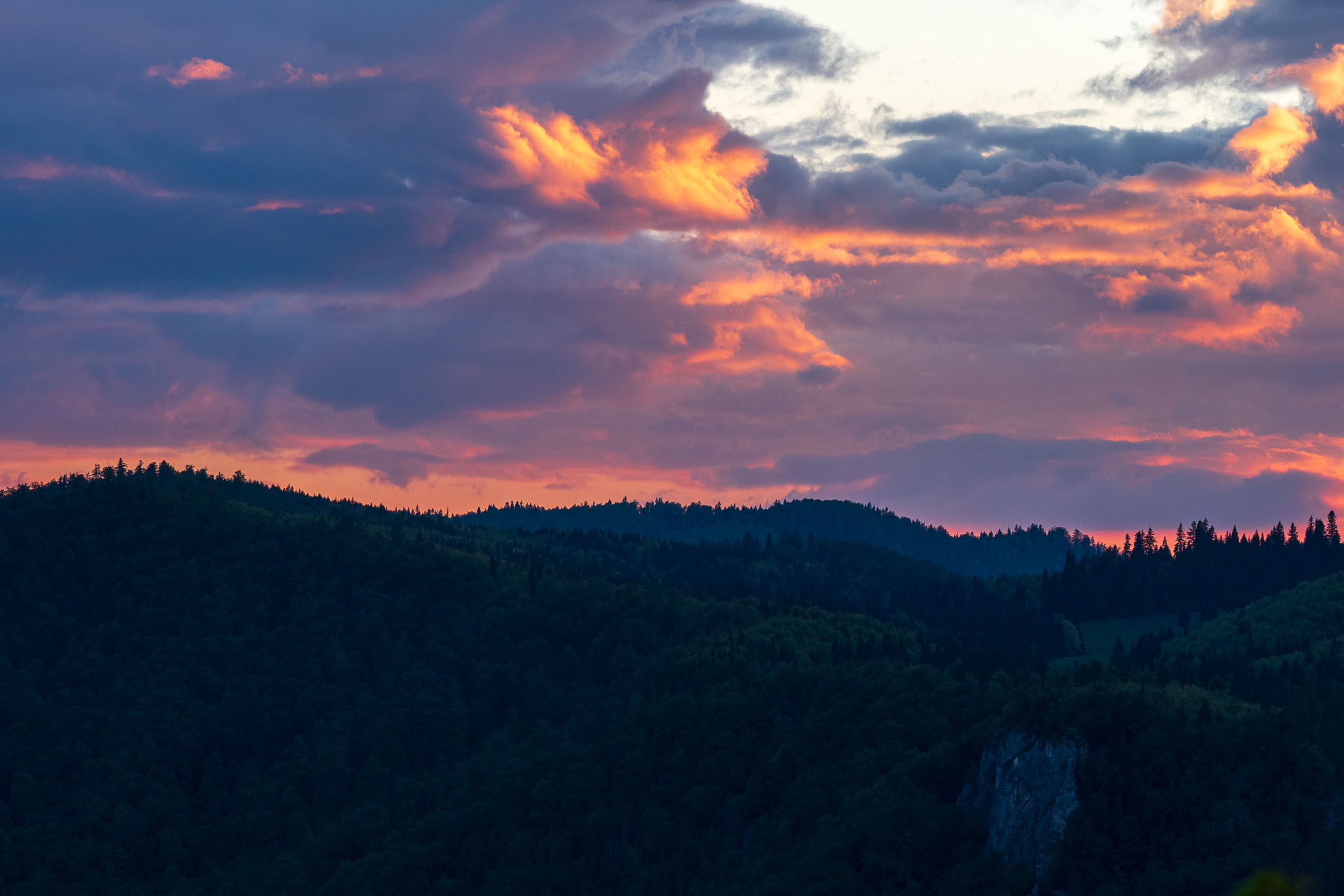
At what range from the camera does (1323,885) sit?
194 meters

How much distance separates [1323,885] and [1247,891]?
637ft

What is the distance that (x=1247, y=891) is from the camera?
73.0 ft

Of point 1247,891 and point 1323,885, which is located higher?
point 1247,891

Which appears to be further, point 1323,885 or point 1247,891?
point 1323,885
